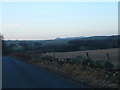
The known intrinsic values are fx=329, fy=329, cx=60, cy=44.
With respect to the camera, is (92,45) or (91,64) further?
(92,45)

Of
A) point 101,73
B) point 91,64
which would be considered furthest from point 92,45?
point 101,73

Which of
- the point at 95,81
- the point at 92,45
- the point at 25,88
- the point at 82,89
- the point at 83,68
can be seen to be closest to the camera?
the point at 82,89

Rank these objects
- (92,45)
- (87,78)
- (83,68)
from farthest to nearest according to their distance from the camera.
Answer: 1. (92,45)
2. (83,68)
3. (87,78)

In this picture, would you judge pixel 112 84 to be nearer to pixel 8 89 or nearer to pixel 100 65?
pixel 8 89

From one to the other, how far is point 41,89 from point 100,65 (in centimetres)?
950

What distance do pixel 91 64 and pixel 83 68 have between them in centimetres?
151

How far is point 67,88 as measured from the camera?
1371cm

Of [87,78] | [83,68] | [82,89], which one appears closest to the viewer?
[82,89]

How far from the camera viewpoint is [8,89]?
14.1m

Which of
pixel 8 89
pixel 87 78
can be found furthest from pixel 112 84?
pixel 8 89

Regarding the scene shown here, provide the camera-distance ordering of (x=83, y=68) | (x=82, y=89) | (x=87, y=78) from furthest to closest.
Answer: (x=83, y=68), (x=87, y=78), (x=82, y=89)

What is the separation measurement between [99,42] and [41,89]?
80768 millimetres

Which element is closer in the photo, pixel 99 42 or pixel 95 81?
pixel 95 81

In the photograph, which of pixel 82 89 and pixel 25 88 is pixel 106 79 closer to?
pixel 82 89
